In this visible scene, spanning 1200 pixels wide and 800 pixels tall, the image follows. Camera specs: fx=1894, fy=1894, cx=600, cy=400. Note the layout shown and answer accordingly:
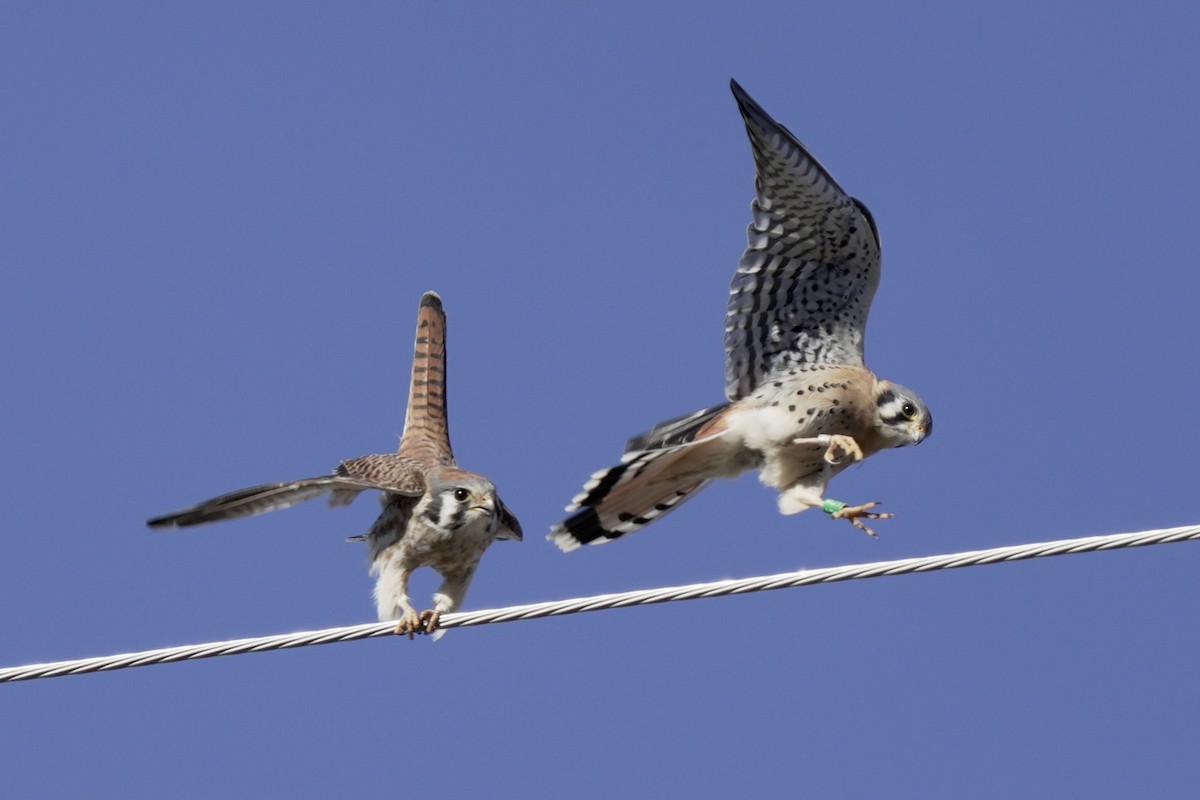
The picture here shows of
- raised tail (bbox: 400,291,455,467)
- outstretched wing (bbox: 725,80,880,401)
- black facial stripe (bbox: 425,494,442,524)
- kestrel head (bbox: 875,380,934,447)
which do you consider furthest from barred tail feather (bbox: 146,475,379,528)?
kestrel head (bbox: 875,380,934,447)

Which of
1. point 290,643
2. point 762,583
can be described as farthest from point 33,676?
point 762,583

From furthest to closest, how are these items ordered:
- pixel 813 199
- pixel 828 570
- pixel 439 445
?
1. pixel 439 445
2. pixel 813 199
3. pixel 828 570

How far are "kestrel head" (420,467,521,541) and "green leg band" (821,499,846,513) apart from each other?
136 centimetres

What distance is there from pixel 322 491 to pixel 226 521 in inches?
16.9

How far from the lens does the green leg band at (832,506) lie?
7.77 meters

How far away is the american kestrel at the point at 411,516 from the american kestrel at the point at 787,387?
648 mm

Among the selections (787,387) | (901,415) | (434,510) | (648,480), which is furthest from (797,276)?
(434,510)

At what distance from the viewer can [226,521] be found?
291 inches

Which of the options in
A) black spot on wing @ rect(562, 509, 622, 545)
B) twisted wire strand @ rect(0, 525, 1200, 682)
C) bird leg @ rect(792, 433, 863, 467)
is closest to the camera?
twisted wire strand @ rect(0, 525, 1200, 682)

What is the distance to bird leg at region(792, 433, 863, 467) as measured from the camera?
791 centimetres

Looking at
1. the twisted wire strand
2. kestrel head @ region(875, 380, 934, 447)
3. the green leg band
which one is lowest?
the twisted wire strand

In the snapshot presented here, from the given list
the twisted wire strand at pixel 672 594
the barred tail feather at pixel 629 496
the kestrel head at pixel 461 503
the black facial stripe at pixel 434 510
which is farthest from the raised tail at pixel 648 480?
the twisted wire strand at pixel 672 594

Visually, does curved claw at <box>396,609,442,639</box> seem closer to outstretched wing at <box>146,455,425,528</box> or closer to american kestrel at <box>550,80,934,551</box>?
outstretched wing at <box>146,455,425,528</box>

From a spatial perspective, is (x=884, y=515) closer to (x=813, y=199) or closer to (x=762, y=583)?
(x=813, y=199)
